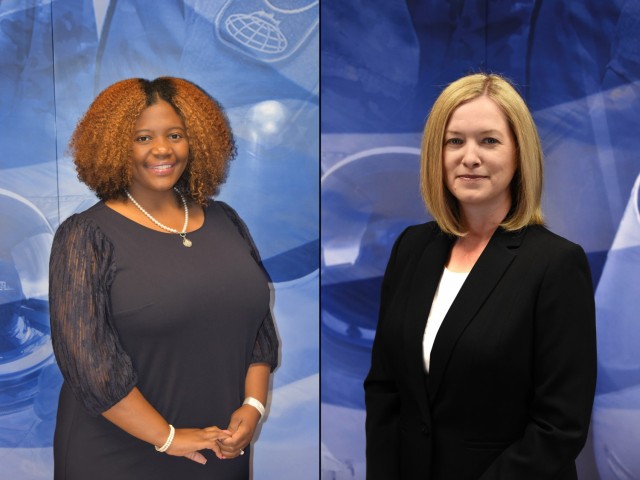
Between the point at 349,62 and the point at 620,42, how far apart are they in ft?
3.82

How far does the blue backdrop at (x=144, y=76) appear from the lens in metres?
2.88

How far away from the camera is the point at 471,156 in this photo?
1458 millimetres

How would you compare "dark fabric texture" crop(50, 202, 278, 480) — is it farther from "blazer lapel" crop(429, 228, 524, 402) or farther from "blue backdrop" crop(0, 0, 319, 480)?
"blue backdrop" crop(0, 0, 319, 480)

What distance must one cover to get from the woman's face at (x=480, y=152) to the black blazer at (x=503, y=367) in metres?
Answer: 0.12

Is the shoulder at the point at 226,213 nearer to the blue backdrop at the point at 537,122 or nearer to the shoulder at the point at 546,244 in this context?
the shoulder at the point at 546,244

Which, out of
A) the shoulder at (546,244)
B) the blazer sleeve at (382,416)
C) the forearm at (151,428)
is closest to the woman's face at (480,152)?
the shoulder at (546,244)

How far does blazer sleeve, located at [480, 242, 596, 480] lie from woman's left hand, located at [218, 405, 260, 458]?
0.71m

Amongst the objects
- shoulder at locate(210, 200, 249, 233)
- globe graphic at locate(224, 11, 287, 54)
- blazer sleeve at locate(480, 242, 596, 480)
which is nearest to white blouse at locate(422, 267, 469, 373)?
blazer sleeve at locate(480, 242, 596, 480)

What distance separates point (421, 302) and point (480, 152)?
1.21 ft

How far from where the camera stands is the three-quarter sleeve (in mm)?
1562

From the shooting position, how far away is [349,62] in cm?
298

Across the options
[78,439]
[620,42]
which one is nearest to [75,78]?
[78,439]

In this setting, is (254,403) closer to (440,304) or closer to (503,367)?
(440,304)

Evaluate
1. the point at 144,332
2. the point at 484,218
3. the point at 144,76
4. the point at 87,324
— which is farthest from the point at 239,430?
the point at 144,76
